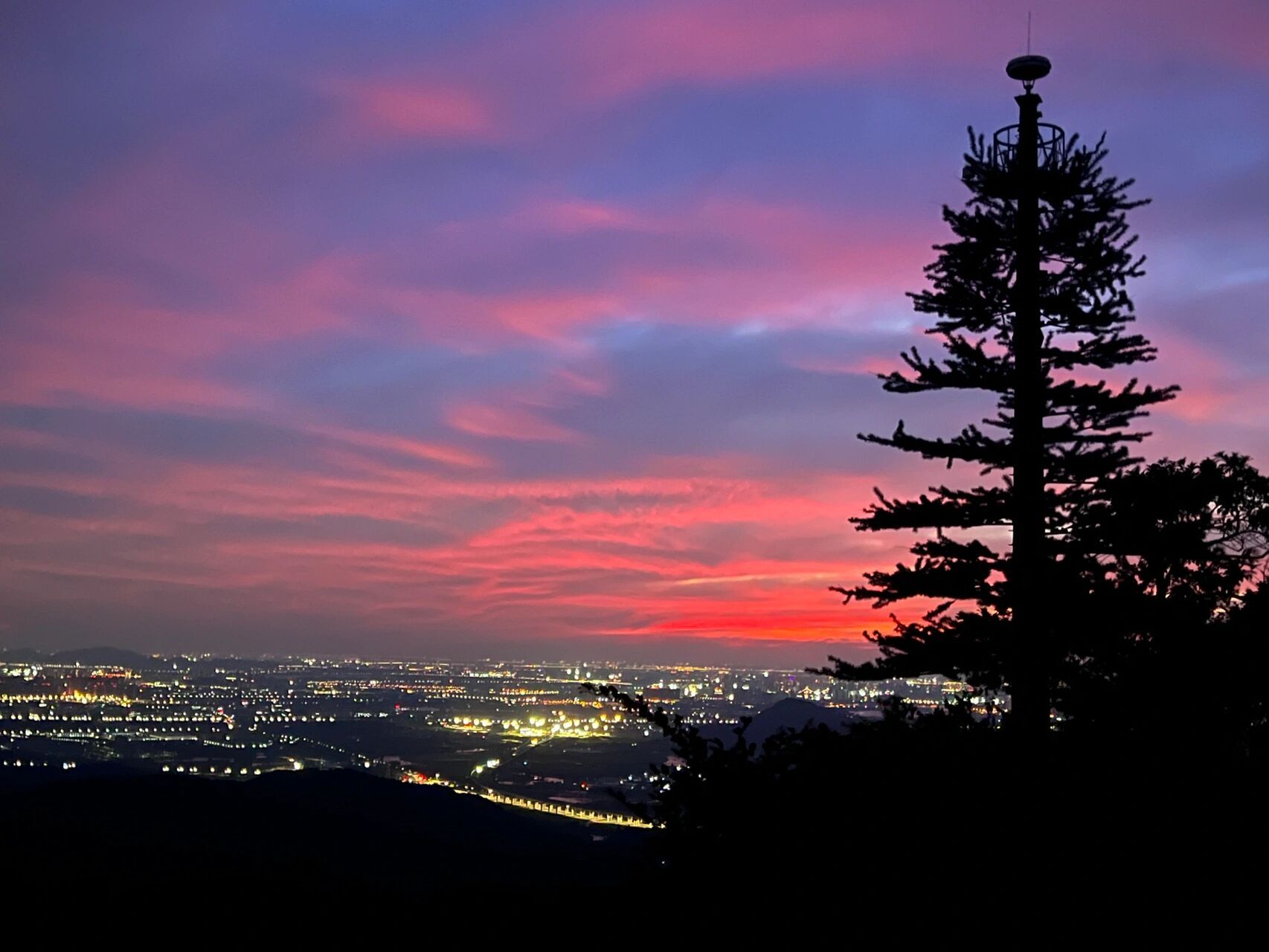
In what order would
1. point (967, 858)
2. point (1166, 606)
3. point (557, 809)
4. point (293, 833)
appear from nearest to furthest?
point (967, 858)
point (1166, 606)
point (293, 833)
point (557, 809)

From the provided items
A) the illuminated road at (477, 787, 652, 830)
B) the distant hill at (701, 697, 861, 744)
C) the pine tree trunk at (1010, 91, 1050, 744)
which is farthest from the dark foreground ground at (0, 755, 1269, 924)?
the distant hill at (701, 697, 861, 744)

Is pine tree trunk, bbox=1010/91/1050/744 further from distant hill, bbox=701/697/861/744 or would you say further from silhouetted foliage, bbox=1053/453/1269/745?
distant hill, bbox=701/697/861/744

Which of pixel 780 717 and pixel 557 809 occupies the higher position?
pixel 780 717

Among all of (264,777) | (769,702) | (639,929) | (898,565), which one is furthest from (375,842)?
(769,702)

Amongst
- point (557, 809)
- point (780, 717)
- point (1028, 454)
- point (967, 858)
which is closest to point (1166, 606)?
point (1028, 454)

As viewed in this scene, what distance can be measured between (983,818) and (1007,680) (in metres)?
9.52

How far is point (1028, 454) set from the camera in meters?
16.5

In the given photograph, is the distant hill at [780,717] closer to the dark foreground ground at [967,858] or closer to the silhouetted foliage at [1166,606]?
the silhouetted foliage at [1166,606]

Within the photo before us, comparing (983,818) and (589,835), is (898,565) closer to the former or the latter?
(983,818)

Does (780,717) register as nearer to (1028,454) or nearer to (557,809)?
(557,809)

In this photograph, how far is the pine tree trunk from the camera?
611 inches

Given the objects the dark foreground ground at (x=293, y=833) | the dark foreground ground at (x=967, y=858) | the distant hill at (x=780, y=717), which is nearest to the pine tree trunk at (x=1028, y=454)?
the dark foreground ground at (x=967, y=858)

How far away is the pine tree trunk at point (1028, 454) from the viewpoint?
50.9ft

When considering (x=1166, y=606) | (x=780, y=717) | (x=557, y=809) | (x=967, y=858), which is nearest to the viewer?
(x=967, y=858)
